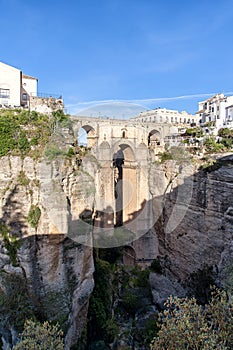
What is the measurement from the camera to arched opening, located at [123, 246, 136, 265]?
61.6 feet

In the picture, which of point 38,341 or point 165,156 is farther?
point 165,156

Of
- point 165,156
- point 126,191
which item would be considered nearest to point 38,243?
point 165,156

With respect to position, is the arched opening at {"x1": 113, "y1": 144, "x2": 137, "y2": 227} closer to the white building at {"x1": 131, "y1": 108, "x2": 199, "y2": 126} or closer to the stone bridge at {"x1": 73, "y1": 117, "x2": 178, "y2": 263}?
the stone bridge at {"x1": 73, "y1": 117, "x2": 178, "y2": 263}

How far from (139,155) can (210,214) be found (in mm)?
8078

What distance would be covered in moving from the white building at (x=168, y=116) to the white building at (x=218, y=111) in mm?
2728

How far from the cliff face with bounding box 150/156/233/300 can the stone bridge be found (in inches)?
55.3

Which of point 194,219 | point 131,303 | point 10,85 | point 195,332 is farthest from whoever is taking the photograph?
point 194,219

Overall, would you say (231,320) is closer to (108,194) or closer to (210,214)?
(210,214)

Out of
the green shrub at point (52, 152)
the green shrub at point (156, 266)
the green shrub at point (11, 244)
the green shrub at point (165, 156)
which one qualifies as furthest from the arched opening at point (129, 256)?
the green shrub at point (52, 152)

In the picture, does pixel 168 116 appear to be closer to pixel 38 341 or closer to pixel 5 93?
pixel 5 93

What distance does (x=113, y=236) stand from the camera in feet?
61.6

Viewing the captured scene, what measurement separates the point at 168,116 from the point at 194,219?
22.1m

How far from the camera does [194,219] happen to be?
1438 centimetres

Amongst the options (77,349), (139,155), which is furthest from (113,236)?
(77,349)
